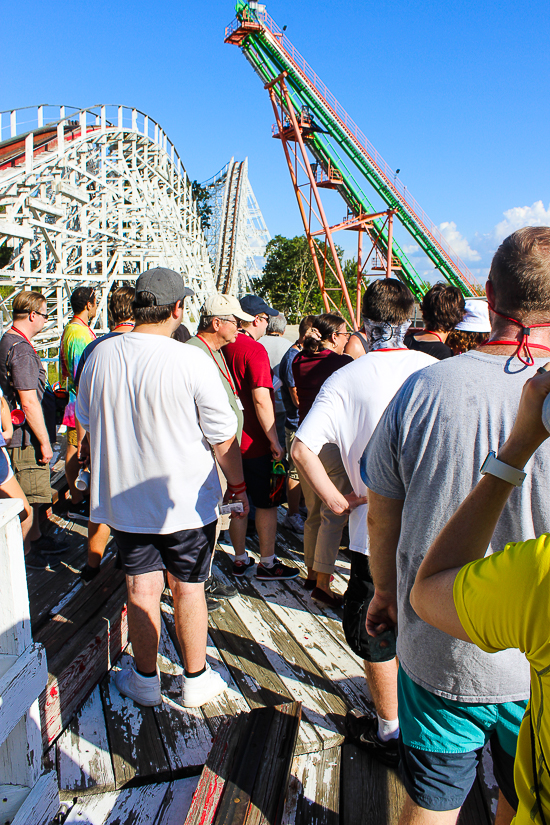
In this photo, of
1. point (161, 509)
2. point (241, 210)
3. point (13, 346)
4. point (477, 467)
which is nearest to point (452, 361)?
point (477, 467)

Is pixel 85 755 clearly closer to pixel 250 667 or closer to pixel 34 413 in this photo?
pixel 250 667

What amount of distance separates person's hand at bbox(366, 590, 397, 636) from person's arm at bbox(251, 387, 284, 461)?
1.72 metres

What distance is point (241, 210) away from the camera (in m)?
27.1

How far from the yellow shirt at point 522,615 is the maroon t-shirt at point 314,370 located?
8.55ft

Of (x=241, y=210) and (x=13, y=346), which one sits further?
(x=241, y=210)

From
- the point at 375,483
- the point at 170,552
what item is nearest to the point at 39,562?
the point at 170,552

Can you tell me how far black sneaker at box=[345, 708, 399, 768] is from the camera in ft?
6.18

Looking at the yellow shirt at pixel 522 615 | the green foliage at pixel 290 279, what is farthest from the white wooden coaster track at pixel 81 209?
the green foliage at pixel 290 279

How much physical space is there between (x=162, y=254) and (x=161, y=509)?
14.5 meters

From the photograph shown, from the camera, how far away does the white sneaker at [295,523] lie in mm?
4148

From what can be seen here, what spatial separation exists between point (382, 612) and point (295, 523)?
2.70 metres

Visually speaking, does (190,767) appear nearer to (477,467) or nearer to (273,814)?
(273,814)

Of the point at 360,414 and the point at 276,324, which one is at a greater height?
the point at 276,324

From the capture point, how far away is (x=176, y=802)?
5.74 ft
